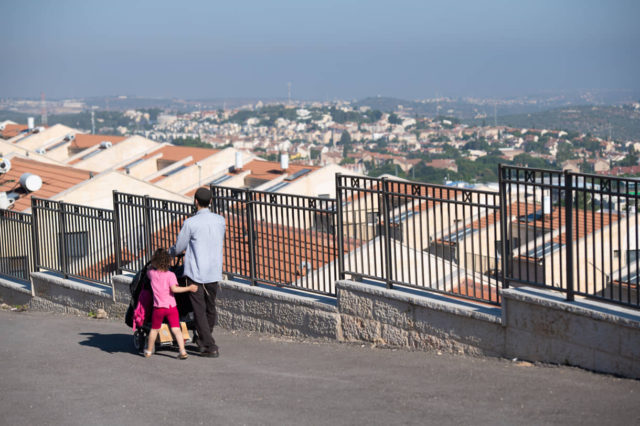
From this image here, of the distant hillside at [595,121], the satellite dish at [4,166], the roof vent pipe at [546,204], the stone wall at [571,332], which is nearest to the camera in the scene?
the stone wall at [571,332]

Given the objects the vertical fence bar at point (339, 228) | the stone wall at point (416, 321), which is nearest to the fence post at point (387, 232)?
the stone wall at point (416, 321)

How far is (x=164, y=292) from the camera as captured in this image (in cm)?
817

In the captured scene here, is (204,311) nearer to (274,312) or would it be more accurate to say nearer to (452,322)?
(274,312)

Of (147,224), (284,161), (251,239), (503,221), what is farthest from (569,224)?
(284,161)

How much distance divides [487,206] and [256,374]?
2673mm

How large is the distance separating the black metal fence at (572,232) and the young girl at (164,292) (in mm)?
3178

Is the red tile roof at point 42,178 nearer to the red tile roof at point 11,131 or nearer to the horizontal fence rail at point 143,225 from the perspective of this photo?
the horizontal fence rail at point 143,225

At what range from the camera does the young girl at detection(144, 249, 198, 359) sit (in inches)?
319

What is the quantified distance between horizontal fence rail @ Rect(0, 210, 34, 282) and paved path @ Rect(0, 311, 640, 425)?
625 centimetres

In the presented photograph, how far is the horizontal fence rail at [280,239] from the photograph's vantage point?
916cm

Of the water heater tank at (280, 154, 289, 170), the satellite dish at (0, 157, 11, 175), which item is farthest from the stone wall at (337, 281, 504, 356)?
the water heater tank at (280, 154, 289, 170)

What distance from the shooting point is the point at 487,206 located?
755 cm

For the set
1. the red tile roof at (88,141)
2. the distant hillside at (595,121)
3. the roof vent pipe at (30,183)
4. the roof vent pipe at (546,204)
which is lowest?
the distant hillside at (595,121)

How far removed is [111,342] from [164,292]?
207 centimetres
